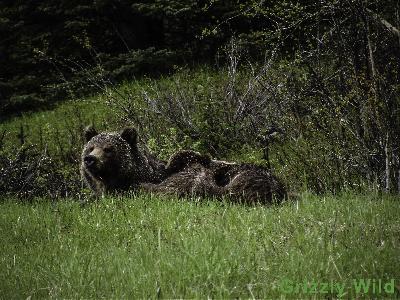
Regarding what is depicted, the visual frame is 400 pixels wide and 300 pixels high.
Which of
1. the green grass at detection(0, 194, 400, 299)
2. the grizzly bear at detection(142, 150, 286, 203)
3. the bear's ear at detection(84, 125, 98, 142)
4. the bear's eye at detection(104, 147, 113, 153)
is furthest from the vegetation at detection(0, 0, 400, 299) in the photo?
the bear's ear at detection(84, 125, 98, 142)

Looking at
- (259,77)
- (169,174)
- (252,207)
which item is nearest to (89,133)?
(169,174)

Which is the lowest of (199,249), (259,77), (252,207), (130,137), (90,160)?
(252,207)

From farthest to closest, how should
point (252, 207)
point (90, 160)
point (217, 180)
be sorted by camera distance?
point (217, 180) → point (90, 160) → point (252, 207)

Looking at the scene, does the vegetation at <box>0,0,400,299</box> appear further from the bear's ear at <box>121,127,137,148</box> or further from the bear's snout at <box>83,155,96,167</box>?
the bear's ear at <box>121,127,137,148</box>

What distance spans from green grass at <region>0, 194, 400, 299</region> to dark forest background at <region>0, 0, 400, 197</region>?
4.27 feet

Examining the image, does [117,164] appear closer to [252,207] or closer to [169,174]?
[169,174]

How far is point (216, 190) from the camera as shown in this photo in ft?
22.3

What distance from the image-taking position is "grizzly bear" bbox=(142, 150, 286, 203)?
21.6ft

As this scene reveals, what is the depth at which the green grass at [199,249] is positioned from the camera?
373 cm

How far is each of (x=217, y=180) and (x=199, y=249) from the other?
2.83 meters

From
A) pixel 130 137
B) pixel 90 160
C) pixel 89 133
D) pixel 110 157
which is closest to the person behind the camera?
pixel 90 160

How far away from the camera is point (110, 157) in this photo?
6953 mm

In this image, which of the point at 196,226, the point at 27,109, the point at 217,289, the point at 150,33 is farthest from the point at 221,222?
the point at 150,33

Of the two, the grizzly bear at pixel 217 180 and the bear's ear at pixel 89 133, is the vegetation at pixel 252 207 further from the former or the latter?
the bear's ear at pixel 89 133
